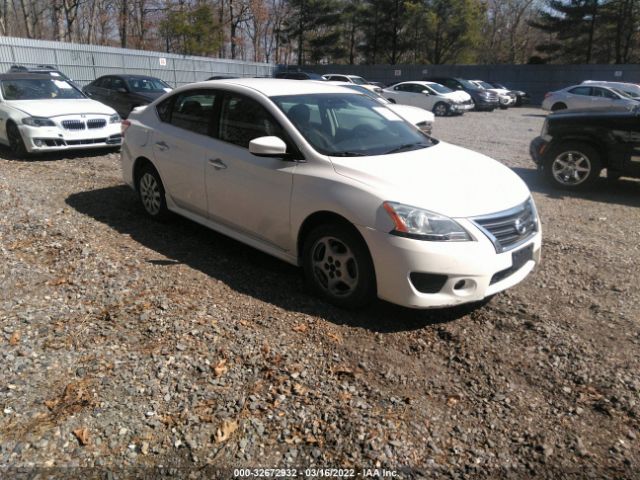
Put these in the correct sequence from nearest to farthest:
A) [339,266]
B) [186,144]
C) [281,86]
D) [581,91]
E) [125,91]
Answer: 1. [339,266]
2. [281,86]
3. [186,144]
4. [125,91]
5. [581,91]

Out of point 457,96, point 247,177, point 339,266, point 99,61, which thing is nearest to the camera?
point 339,266

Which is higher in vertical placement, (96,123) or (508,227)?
(96,123)

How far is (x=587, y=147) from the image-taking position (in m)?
7.84

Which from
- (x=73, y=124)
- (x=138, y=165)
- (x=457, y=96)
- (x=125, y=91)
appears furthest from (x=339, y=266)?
(x=457, y=96)

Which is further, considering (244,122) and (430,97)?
(430,97)

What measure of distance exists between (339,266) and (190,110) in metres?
2.43

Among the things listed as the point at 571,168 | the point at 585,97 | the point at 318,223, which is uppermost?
the point at 585,97

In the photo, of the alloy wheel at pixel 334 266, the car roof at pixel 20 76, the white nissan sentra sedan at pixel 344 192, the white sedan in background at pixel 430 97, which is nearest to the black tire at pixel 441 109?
the white sedan in background at pixel 430 97

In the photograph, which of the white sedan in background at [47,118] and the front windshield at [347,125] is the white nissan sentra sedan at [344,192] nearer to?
the front windshield at [347,125]

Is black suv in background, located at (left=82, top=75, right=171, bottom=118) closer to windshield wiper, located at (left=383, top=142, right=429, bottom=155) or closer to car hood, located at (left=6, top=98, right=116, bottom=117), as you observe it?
car hood, located at (left=6, top=98, right=116, bottom=117)

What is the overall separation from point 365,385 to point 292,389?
0.44 metres

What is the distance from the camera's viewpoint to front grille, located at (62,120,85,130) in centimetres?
909

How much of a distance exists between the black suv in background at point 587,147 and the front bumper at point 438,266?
5068mm

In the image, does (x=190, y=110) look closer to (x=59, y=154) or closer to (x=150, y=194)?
(x=150, y=194)
